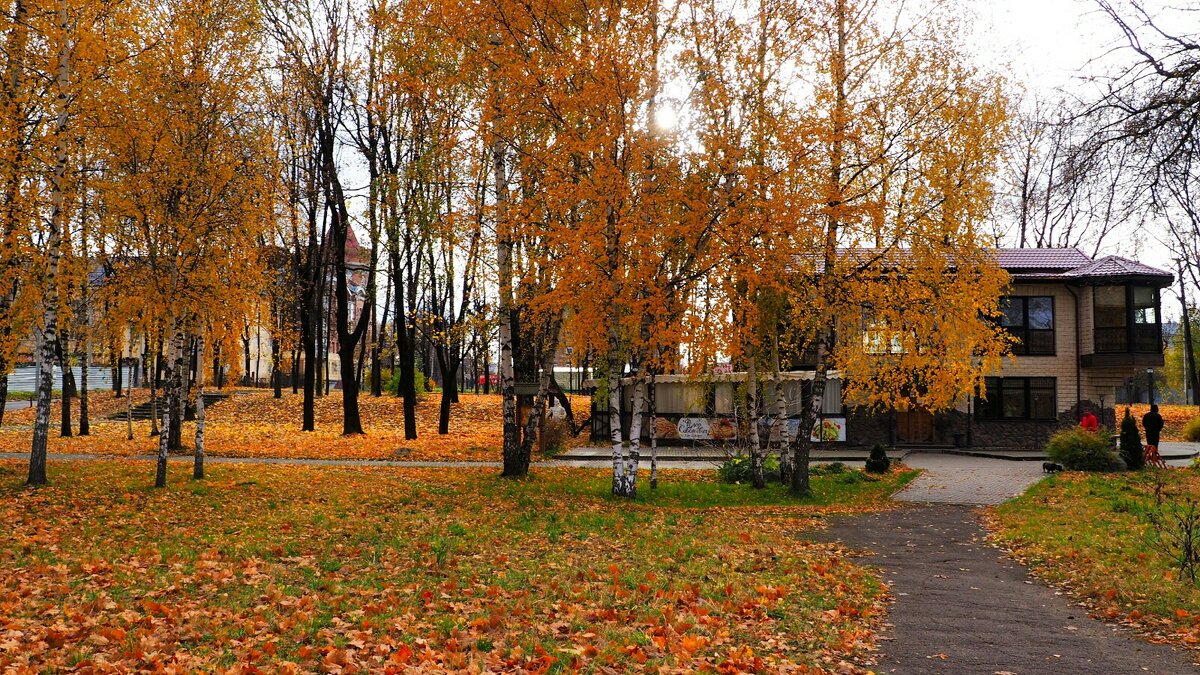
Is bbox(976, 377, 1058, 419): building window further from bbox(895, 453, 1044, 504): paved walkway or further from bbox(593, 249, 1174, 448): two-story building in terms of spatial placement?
bbox(895, 453, 1044, 504): paved walkway

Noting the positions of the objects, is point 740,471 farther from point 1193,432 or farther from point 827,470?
point 1193,432

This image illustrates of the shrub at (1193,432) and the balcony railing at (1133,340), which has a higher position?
the balcony railing at (1133,340)

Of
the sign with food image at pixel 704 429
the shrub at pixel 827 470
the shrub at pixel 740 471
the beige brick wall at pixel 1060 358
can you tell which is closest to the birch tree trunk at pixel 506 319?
the shrub at pixel 740 471

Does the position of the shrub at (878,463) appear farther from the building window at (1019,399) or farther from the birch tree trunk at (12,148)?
the birch tree trunk at (12,148)

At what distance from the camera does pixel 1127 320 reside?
30734 millimetres

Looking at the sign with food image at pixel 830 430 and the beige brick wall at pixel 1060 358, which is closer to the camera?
the sign with food image at pixel 830 430

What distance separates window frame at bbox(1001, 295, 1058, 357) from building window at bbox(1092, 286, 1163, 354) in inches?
54.8

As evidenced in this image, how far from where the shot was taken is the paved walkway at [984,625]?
22.5 feet

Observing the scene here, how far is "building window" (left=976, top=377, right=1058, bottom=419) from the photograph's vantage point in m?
31.7

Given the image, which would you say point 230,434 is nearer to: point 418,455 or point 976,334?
point 418,455

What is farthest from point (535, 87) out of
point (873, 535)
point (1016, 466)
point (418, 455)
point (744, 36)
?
point (1016, 466)

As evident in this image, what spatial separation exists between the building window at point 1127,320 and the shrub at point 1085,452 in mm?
10351

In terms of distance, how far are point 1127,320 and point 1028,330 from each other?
3308 millimetres

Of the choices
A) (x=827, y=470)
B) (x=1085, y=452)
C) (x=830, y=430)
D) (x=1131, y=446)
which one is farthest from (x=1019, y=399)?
(x=827, y=470)
